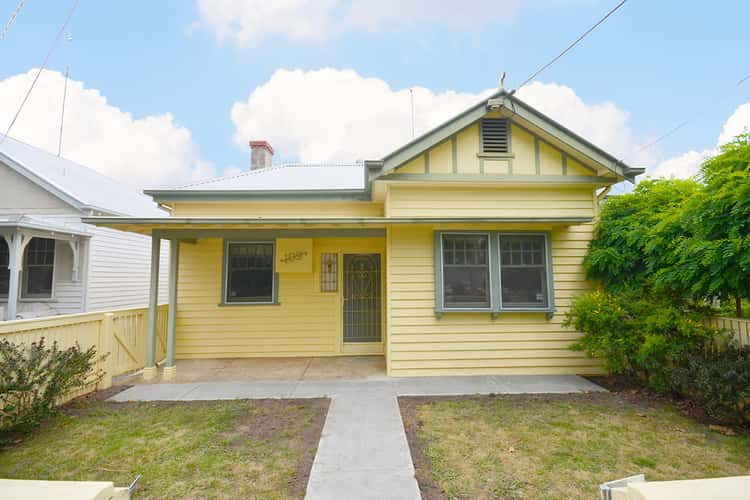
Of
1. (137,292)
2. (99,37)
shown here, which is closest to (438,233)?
(99,37)

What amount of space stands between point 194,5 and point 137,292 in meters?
8.67

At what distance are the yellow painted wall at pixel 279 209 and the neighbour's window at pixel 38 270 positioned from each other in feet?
16.0

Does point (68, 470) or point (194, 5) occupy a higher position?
point (194, 5)

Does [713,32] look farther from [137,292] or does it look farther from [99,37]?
[137,292]

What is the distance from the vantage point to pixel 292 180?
9164 millimetres

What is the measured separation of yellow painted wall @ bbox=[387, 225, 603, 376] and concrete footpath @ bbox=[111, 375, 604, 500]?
25 centimetres

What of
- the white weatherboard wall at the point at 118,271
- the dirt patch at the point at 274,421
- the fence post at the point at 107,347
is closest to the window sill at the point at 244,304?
the fence post at the point at 107,347

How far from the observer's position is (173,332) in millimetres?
6422

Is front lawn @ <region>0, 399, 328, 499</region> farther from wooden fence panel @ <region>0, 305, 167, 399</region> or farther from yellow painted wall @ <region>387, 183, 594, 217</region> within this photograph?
yellow painted wall @ <region>387, 183, 594, 217</region>

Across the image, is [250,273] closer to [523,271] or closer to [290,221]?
[290,221]

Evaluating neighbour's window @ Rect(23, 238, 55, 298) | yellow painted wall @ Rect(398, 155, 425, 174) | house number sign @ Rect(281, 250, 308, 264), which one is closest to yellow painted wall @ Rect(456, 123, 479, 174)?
yellow painted wall @ Rect(398, 155, 425, 174)

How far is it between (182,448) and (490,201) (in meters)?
6.03

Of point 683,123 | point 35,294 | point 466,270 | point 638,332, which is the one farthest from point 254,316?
point 683,123

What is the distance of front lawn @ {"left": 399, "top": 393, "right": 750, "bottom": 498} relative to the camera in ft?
10.1
